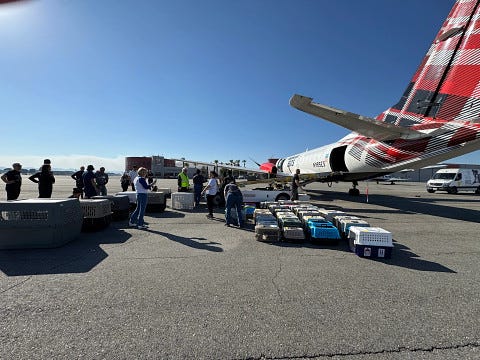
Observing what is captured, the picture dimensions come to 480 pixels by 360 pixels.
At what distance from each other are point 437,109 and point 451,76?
1.23m

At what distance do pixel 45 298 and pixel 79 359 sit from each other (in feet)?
5.10

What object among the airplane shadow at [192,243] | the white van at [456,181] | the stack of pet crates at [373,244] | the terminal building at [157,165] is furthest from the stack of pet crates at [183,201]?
the terminal building at [157,165]

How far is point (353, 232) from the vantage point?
5.29 metres

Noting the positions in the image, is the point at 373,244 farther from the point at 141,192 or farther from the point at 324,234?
the point at 141,192

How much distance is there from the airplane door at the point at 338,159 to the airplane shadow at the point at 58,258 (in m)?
13.4

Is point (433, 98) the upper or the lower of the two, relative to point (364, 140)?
upper

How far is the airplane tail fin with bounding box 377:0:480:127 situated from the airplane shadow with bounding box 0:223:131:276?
38.5 feet

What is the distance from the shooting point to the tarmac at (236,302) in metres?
2.30

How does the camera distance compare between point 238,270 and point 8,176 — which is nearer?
point 238,270

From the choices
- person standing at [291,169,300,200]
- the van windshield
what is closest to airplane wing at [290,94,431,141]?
person standing at [291,169,300,200]

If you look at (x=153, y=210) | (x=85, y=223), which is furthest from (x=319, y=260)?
(x=153, y=210)

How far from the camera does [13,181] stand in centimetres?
789

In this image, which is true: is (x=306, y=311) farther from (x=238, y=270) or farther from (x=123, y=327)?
(x=123, y=327)

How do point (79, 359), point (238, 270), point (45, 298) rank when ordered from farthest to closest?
point (238, 270) → point (45, 298) → point (79, 359)
